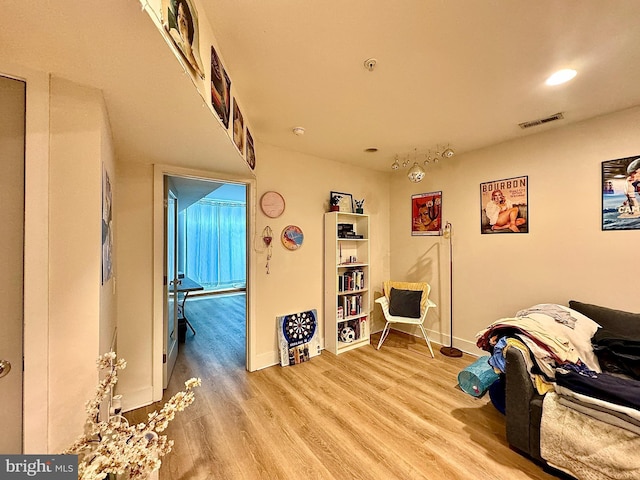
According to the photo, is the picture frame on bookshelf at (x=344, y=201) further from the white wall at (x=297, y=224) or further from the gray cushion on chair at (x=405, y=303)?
the gray cushion on chair at (x=405, y=303)

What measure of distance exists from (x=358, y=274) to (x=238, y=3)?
9.55ft

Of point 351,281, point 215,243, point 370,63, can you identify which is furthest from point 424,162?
point 215,243

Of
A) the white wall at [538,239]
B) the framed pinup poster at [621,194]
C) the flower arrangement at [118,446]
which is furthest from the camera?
the white wall at [538,239]

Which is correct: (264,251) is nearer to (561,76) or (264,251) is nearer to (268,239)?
(268,239)

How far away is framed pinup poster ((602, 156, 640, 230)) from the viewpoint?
2.08m

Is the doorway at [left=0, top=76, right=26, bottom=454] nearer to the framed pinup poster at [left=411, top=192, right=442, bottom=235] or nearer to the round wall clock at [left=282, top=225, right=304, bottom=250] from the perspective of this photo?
the round wall clock at [left=282, top=225, right=304, bottom=250]

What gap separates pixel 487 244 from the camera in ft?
9.73

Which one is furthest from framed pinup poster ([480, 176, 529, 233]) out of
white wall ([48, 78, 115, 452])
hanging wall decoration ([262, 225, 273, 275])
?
white wall ([48, 78, 115, 452])

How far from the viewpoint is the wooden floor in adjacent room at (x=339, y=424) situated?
1.55m

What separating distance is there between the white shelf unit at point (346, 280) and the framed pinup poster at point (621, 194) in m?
2.27

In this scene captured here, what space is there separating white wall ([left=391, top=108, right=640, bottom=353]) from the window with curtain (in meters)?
4.80

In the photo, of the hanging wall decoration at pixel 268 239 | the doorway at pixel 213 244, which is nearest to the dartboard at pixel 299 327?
the hanging wall decoration at pixel 268 239

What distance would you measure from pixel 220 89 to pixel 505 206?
2.99 m

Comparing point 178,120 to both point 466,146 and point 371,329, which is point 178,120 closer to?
point 466,146
